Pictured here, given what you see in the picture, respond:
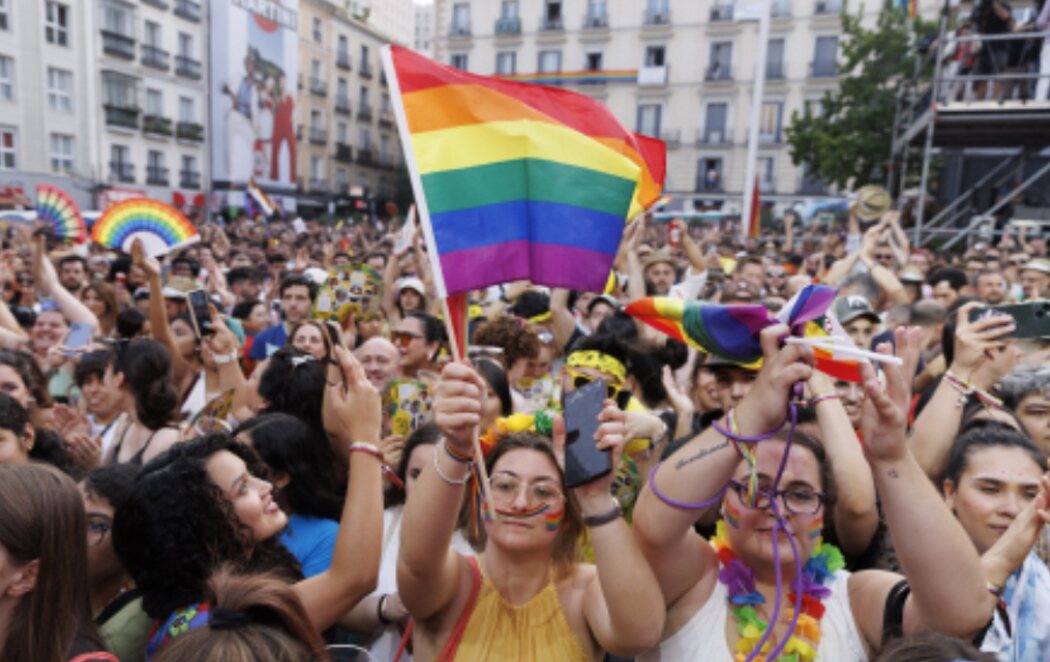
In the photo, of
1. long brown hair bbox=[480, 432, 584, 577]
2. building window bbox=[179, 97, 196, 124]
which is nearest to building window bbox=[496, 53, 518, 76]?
building window bbox=[179, 97, 196, 124]

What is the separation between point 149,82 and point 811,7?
3272 centimetres

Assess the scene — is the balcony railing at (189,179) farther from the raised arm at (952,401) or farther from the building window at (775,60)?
the raised arm at (952,401)

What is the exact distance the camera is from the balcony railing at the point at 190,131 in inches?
1300

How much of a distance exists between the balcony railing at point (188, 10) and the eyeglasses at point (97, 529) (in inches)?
1443

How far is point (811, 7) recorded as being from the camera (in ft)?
127

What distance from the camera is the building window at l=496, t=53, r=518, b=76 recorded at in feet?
143

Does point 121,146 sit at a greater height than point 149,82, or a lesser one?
lesser

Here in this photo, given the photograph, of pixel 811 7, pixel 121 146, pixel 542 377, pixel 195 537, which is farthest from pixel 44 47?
pixel 811 7

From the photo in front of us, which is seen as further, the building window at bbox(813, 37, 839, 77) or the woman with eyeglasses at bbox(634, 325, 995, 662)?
the building window at bbox(813, 37, 839, 77)

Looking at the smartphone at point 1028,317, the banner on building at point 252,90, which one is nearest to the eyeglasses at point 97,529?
the smartphone at point 1028,317

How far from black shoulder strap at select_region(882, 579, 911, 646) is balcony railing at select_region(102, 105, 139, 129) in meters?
33.5

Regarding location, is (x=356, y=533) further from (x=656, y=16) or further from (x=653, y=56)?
(x=656, y=16)

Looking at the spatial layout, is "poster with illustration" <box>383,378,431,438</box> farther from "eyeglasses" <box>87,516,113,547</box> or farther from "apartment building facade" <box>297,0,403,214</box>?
"apartment building facade" <box>297,0,403,214</box>

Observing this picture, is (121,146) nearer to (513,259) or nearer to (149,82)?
(149,82)
